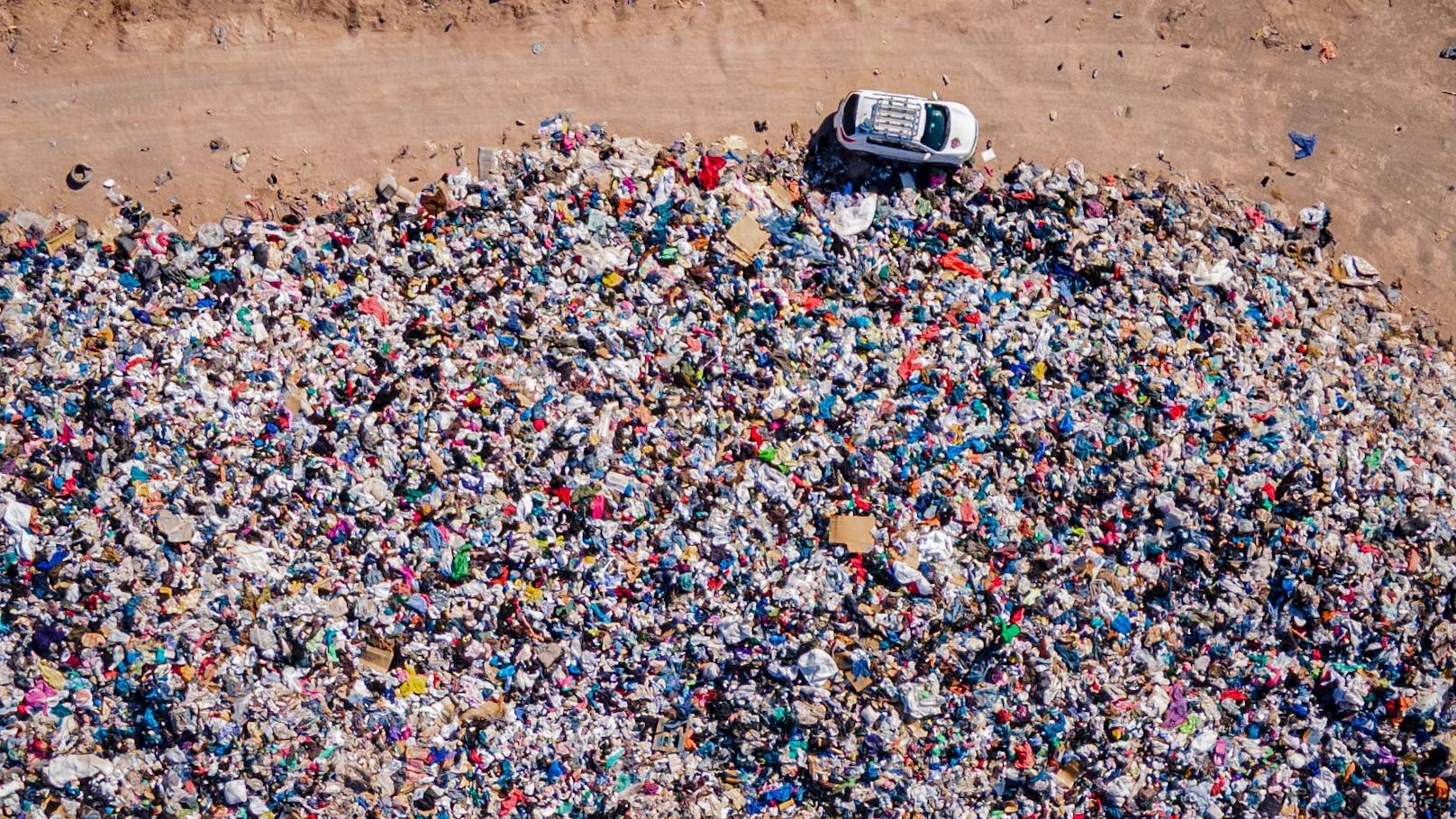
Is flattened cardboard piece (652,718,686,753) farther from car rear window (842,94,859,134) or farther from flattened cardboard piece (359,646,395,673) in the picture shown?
car rear window (842,94,859,134)

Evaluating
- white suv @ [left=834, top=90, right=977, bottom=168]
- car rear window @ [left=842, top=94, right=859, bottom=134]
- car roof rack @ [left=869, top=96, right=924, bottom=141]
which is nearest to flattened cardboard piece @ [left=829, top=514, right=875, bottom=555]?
white suv @ [left=834, top=90, right=977, bottom=168]

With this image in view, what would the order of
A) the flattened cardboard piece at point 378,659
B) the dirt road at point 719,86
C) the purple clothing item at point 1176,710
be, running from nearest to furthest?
1. the flattened cardboard piece at point 378,659
2. the purple clothing item at point 1176,710
3. the dirt road at point 719,86

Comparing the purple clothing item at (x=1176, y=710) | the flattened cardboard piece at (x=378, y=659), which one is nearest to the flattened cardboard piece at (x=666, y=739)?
the flattened cardboard piece at (x=378, y=659)

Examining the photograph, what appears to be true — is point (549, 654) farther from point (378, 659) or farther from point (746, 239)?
point (746, 239)

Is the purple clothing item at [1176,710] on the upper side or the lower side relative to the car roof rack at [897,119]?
lower

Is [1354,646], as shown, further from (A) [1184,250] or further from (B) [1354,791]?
(A) [1184,250]

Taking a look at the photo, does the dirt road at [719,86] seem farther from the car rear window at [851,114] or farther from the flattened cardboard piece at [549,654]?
A: the flattened cardboard piece at [549,654]

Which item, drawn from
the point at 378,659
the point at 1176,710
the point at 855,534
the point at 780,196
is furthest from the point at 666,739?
the point at 780,196

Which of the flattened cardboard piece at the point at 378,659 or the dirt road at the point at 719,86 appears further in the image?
the dirt road at the point at 719,86
